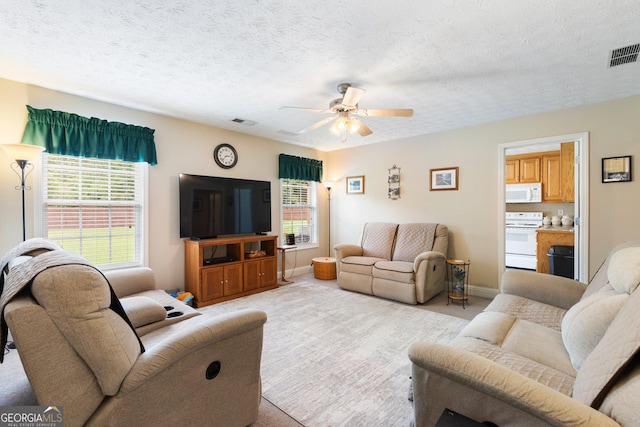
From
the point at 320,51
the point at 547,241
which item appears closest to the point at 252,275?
the point at 320,51

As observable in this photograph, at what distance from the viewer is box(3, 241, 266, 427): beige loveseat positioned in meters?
1.02

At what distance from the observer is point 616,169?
3178mm

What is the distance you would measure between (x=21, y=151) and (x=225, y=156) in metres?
2.24

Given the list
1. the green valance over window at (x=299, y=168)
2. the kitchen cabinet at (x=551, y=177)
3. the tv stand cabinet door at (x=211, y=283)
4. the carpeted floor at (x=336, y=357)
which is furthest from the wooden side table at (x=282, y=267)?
the kitchen cabinet at (x=551, y=177)

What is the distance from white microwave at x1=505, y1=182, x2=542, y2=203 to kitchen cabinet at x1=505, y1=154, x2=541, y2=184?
124 millimetres

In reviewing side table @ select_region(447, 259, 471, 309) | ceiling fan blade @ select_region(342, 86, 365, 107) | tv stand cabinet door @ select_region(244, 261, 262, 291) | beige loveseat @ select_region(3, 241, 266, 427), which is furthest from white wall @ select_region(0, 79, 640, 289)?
beige loveseat @ select_region(3, 241, 266, 427)

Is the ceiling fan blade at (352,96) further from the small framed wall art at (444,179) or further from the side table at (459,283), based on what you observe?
the side table at (459,283)

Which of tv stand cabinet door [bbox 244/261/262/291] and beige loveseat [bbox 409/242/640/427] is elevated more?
beige loveseat [bbox 409/242/640/427]

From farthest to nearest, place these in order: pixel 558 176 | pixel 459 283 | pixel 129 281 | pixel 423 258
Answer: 1. pixel 558 176
2. pixel 459 283
3. pixel 423 258
4. pixel 129 281

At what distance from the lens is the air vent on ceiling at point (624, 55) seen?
2.19 m

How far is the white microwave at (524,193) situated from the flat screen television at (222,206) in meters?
4.53

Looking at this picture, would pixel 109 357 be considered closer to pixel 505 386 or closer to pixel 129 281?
pixel 505 386

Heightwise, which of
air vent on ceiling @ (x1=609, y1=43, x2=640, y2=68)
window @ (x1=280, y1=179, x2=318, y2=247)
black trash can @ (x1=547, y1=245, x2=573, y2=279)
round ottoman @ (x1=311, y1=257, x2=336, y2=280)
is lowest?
round ottoman @ (x1=311, y1=257, x2=336, y2=280)

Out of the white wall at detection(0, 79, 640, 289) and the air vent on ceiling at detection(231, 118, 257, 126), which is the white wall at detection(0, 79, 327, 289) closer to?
the white wall at detection(0, 79, 640, 289)
